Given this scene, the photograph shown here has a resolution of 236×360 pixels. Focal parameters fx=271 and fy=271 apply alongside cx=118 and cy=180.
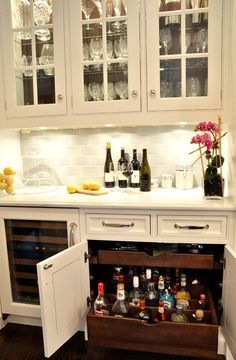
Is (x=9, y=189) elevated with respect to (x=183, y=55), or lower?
lower

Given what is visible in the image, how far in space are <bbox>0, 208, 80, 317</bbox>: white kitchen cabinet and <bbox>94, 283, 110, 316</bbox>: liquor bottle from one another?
34 cm

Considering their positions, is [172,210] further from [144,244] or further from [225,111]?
[225,111]

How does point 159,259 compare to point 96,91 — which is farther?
point 96,91

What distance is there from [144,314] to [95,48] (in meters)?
1.62

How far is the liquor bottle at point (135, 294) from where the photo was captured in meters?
1.55

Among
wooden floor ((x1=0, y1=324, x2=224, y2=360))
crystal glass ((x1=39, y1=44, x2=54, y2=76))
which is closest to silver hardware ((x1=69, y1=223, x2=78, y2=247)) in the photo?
wooden floor ((x1=0, y1=324, x2=224, y2=360))

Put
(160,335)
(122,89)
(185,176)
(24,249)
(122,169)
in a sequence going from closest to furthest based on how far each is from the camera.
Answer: (160,335) < (122,89) < (24,249) < (185,176) < (122,169)

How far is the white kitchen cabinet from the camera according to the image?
66.9 inches

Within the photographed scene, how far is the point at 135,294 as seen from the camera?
161 cm

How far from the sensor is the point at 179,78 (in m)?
1.65

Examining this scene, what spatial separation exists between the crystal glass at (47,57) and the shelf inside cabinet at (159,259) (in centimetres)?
120

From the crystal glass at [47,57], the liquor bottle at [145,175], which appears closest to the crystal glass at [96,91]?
the crystal glass at [47,57]

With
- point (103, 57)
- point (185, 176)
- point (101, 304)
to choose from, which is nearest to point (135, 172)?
point (185, 176)

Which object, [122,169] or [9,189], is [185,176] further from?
[9,189]
